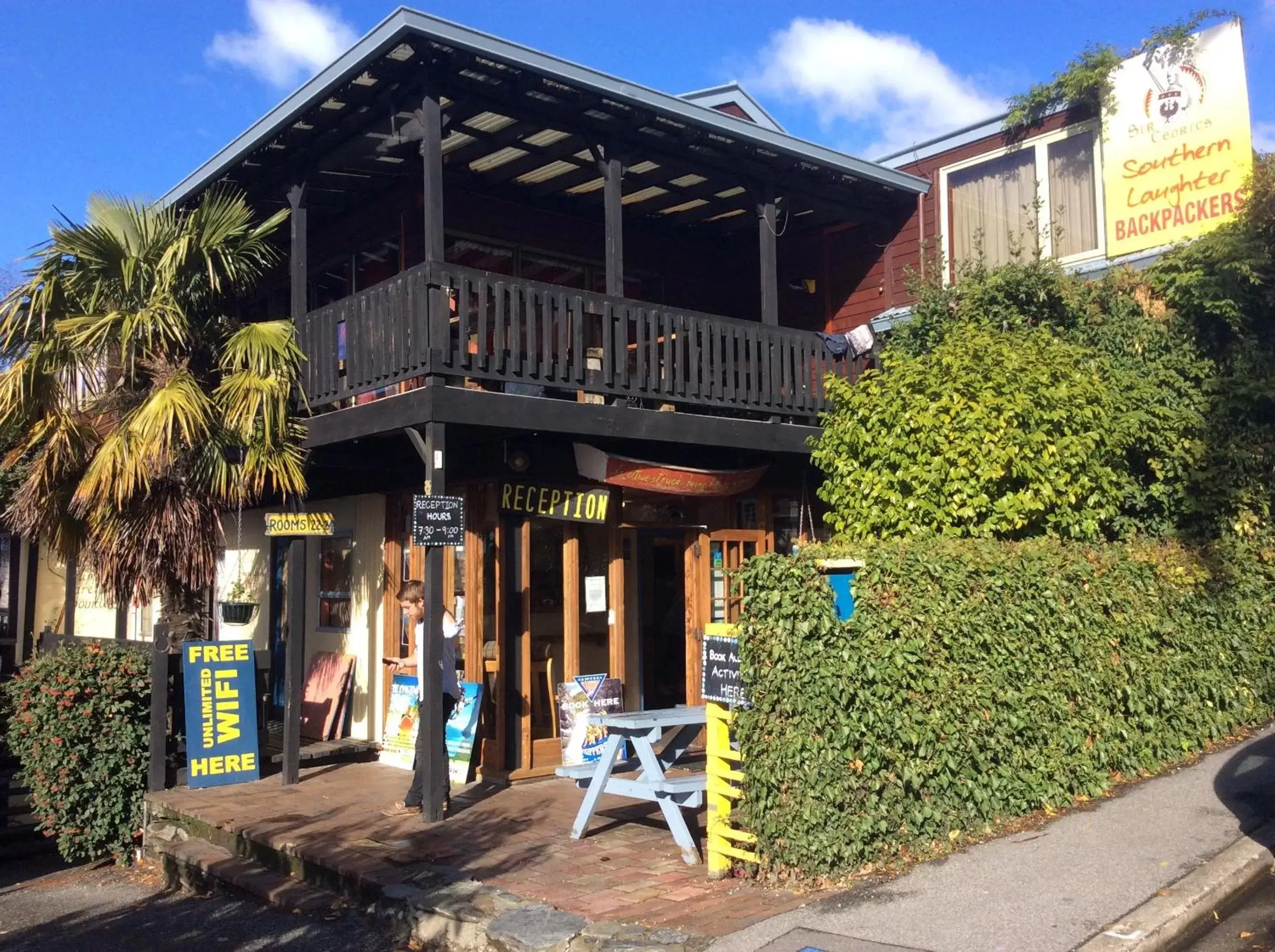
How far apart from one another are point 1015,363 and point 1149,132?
14.3 ft

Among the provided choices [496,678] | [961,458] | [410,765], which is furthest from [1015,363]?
[410,765]

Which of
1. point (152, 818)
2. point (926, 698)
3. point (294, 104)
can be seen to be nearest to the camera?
point (926, 698)

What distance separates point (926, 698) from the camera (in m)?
6.50

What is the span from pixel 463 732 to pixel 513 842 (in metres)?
1.95

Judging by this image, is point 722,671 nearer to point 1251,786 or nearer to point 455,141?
point 1251,786

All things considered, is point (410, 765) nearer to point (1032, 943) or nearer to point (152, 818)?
point (152, 818)

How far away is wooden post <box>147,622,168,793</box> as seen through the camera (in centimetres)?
901

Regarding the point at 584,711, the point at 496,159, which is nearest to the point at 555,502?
the point at 584,711

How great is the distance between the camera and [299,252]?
1038 centimetres

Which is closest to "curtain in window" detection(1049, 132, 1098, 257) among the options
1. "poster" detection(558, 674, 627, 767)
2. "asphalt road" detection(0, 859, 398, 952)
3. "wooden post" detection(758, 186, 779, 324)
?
"wooden post" detection(758, 186, 779, 324)

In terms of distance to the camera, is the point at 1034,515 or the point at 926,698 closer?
the point at 926,698

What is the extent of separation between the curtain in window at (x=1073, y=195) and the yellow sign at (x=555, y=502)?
606cm

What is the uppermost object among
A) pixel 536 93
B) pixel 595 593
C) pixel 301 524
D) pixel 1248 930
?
pixel 536 93

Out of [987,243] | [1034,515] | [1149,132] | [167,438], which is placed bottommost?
[1034,515]
